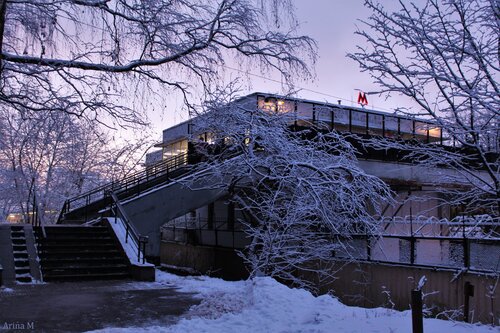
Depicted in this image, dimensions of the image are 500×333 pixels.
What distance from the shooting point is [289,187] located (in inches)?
471

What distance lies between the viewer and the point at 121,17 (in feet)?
29.8

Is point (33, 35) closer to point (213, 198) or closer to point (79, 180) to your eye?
point (213, 198)

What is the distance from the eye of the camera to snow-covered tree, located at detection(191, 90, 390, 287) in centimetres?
1155

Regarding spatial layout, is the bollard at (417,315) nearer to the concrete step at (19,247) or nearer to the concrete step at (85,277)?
the concrete step at (85,277)

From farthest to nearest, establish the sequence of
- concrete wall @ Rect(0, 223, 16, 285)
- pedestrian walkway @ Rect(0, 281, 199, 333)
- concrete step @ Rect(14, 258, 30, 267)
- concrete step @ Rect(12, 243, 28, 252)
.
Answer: concrete step @ Rect(12, 243, 28, 252) → concrete step @ Rect(14, 258, 30, 267) → concrete wall @ Rect(0, 223, 16, 285) → pedestrian walkway @ Rect(0, 281, 199, 333)

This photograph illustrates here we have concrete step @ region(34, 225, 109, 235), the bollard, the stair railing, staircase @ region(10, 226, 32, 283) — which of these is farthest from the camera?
concrete step @ region(34, 225, 109, 235)

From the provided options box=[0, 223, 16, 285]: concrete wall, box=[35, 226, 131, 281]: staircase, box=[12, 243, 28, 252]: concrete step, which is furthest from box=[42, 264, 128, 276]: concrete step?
box=[12, 243, 28, 252]: concrete step

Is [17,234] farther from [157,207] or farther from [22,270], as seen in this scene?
[157,207]

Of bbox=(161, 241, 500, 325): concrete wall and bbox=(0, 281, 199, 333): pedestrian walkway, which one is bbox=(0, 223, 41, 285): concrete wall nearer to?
bbox=(0, 281, 199, 333): pedestrian walkway

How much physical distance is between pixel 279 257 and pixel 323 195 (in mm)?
1784

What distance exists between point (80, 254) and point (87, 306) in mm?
5705

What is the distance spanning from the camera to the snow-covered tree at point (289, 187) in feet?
37.9

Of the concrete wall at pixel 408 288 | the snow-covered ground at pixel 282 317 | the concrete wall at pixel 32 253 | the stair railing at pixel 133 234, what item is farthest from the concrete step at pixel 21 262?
the concrete wall at pixel 408 288

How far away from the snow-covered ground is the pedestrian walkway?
61cm
